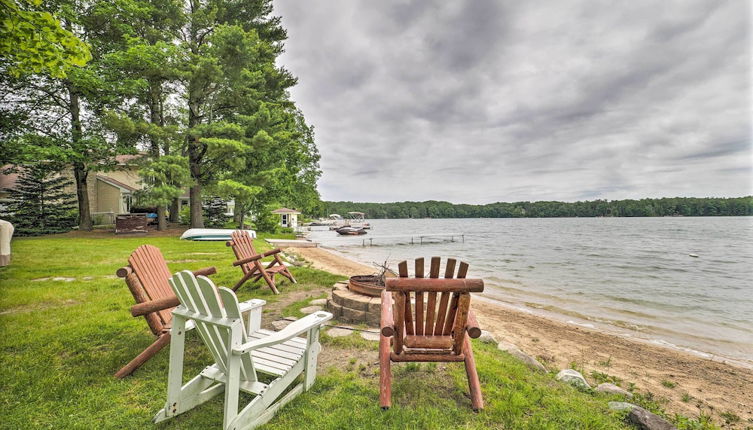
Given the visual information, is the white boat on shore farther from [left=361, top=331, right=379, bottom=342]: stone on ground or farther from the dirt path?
[left=361, top=331, right=379, bottom=342]: stone on ground

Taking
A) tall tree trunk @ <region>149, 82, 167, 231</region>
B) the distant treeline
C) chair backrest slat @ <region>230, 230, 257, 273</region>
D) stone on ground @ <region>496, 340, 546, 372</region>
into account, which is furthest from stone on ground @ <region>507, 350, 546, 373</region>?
the distant treeline

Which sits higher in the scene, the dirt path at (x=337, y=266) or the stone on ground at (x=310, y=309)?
the stone on ground at (x=310, y=309)

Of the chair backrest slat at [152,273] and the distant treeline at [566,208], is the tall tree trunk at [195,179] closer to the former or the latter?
the chair backrest slat at [152,273]

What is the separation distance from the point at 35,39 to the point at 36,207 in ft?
66.4

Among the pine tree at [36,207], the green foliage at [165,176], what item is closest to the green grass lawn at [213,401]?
the green foliage at [165,176]

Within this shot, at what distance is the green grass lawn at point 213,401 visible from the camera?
226 centimetres

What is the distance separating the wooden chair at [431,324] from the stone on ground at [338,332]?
1.29 m

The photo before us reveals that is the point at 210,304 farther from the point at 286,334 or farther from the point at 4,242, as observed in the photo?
the point at 4,242

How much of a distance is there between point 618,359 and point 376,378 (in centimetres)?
444

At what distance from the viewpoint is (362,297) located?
14.7 ft

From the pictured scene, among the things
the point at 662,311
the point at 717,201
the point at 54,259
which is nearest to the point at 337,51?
the point at 54,259

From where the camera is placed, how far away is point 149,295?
9.57 feet

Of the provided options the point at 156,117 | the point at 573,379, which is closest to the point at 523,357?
the point at 573,379

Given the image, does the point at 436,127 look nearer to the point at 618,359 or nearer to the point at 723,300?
the point at 723,300
